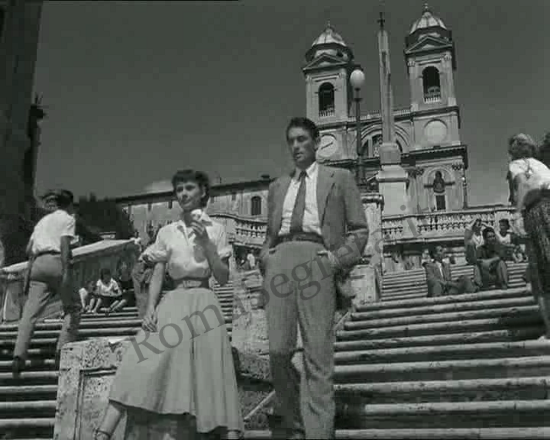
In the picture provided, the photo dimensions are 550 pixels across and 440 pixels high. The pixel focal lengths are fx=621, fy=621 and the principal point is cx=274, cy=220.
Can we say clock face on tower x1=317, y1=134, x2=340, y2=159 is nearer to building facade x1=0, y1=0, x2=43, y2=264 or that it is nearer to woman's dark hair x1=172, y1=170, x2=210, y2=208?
building facade x1=0, y1=0, x2=43, y2=264

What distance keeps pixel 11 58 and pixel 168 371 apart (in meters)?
14.6

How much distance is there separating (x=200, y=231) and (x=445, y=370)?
2.51m

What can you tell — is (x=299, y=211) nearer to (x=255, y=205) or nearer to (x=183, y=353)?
(x=183, y=353)

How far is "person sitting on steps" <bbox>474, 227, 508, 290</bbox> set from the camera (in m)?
8.83

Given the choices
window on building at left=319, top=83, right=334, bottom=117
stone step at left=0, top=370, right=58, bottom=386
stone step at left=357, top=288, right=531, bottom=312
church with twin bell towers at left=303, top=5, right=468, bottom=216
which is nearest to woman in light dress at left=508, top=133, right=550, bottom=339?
stone step at left=357, top=288, right=531, bottom=312

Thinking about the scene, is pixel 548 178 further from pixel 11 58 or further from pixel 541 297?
pixel 11 58

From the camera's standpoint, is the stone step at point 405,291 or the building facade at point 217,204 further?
the building facade at point 217,204

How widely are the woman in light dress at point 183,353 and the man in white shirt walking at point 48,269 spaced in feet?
7.56

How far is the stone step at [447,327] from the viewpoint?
585 cm

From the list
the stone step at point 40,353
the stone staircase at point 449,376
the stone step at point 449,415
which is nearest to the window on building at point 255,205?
the stone step at point 40,353

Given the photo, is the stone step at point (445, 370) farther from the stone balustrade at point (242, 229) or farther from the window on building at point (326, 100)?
the window on building at point (326, 100)

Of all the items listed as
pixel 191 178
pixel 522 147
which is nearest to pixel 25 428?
pixel 191 178

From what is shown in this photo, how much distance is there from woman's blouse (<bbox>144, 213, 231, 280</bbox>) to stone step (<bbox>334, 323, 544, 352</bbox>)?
2.69m

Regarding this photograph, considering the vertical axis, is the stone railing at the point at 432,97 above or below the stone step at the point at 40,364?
above
